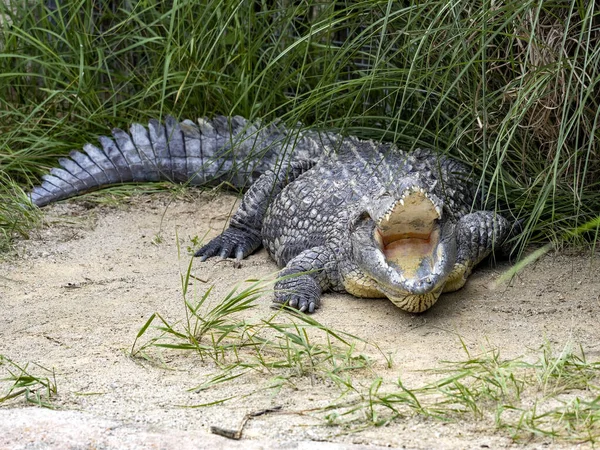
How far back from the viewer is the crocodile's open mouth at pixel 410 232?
384 cm

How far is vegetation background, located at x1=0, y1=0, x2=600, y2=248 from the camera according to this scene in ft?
13.3

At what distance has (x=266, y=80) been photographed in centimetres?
534

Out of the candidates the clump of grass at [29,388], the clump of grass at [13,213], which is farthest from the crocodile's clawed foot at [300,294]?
the clump of grass at [13,213]

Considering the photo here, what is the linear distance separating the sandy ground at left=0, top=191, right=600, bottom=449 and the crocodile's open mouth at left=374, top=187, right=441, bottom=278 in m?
0.22

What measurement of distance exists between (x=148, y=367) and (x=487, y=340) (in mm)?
1201

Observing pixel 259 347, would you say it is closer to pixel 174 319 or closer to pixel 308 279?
pixel 174 319

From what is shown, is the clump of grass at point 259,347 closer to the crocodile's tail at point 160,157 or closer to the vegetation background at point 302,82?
the vegetation background at point 302,82

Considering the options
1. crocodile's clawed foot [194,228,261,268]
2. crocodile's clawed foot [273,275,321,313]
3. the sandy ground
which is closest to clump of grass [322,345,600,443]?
the sandy ground

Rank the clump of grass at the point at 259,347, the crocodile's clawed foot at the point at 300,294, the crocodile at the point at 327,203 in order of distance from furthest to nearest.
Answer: the crocodile's clawed foot at the point at 300,294, the crocodile at the point at 327,203, the clump of grass at the point at 259,347

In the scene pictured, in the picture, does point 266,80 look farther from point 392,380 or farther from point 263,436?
point 263,436

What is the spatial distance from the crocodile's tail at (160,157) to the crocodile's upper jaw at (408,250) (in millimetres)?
1437

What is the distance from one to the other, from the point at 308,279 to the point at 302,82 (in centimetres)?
125

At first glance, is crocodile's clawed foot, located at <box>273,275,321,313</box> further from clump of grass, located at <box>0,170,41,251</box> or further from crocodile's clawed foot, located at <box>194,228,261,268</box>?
clump of grass, located at <box>0,170,41,251</box>

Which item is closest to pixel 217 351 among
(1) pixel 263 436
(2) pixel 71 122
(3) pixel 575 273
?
(1) pixel 263 436
